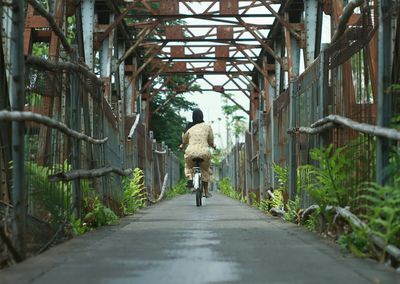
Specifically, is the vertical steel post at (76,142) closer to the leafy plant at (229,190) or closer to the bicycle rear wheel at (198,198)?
the bicycle rear wheel at (198,198)

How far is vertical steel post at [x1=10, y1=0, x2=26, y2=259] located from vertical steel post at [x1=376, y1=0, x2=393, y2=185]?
260cm

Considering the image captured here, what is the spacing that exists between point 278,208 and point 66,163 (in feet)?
15.7

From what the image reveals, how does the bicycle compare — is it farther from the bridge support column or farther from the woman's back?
the bridge support column

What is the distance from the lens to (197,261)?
5176 mm

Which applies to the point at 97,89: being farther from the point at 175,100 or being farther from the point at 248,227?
the point at 175,100

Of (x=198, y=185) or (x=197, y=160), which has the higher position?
(x=197, y=160)

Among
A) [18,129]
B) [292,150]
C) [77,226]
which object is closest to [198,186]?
[292,150]

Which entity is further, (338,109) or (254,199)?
(254,199)

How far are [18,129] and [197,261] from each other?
1576 millimetres

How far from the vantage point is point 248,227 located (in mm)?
8750

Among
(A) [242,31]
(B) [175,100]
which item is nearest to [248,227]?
(A) [242,31]

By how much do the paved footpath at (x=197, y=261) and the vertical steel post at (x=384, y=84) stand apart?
2.44ft

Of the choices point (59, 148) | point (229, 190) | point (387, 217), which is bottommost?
point (229, 190)

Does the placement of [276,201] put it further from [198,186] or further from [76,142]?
[76,142]
